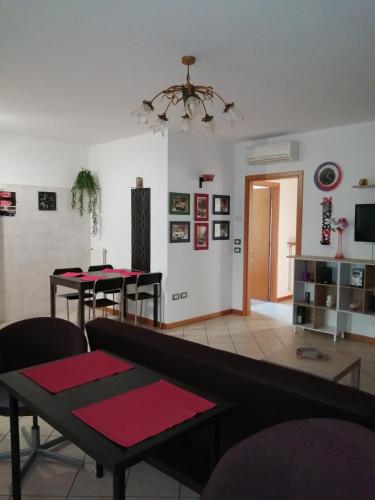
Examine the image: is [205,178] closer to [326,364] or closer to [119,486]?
[326,364]

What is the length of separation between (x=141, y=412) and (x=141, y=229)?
14.1ft

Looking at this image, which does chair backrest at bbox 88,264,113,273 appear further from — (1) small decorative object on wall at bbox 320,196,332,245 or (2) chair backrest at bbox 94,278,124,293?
(1) small decorative object on wall at bbox 320,196,332,245

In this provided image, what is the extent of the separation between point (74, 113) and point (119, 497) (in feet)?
13.7

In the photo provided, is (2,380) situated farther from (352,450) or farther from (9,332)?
(352,450)

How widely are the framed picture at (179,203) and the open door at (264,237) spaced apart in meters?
1.92

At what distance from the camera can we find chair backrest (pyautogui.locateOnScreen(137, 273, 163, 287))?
16.5 ft

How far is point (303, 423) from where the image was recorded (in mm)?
1166

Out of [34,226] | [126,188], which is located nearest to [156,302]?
[126,188]

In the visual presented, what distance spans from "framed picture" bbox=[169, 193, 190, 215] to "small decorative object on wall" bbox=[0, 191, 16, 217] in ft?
7.39

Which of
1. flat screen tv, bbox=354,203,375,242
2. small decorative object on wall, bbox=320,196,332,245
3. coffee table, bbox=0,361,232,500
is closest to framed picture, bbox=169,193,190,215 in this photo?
small decorative object on wall, bbox=320,196,332,245

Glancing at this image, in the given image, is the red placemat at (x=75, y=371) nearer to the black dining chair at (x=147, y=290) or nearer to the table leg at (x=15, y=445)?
the table leg at (x=15, y=445)

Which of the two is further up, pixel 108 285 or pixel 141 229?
pixel 141 229

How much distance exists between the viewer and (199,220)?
565 cm

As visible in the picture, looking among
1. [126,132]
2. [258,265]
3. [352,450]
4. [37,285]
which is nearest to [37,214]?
[37,285]
